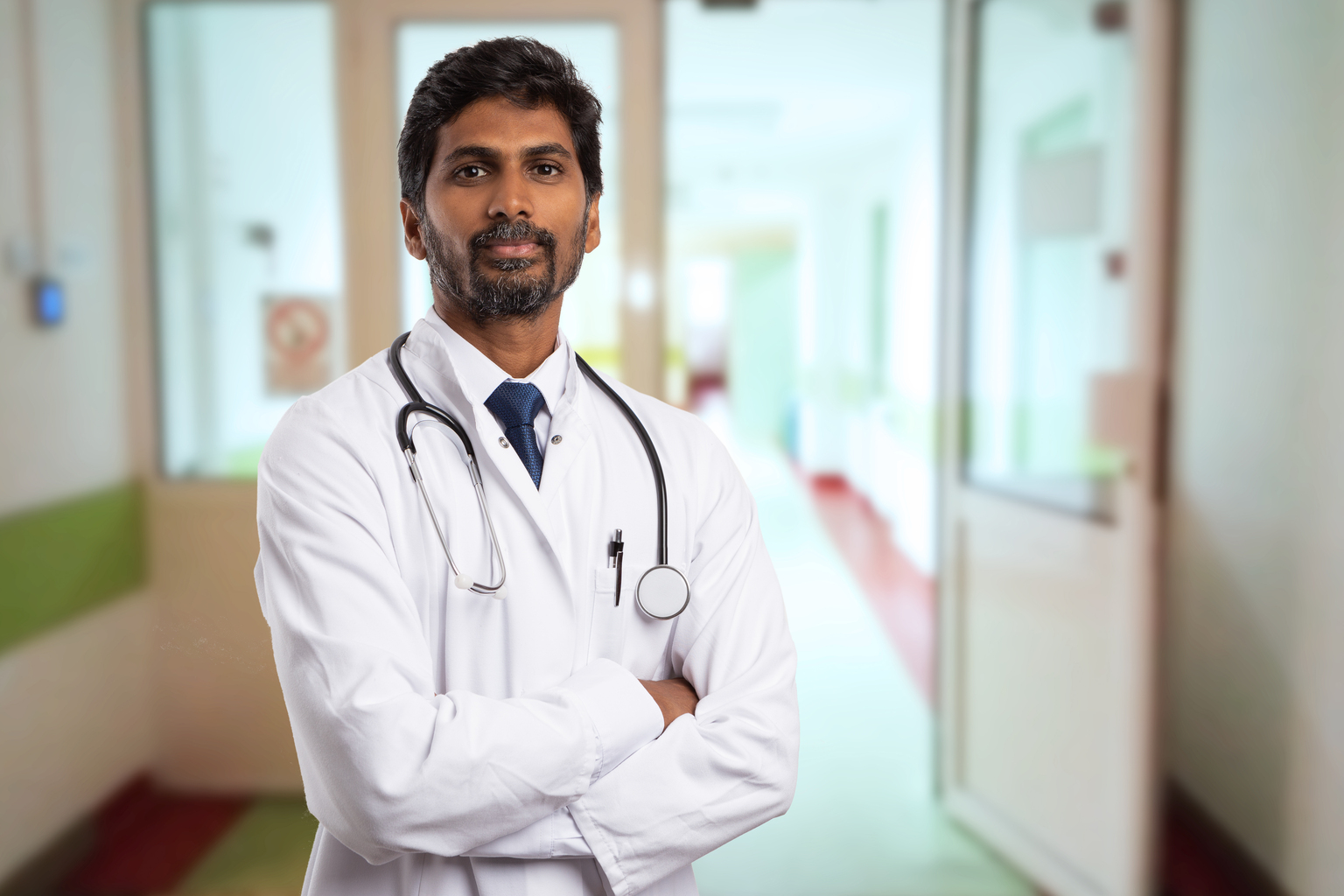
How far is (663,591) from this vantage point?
0.85 metres

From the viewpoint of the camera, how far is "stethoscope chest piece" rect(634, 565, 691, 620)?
0.84m

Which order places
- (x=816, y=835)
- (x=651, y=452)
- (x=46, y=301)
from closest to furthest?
(x=651, y=452) → (x=46, y=301) → (x=816, y=835)

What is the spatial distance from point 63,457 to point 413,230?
1490mm

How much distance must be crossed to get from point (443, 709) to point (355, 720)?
69 millimetres

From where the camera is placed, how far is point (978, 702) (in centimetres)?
214

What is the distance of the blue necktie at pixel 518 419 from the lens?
0.88m

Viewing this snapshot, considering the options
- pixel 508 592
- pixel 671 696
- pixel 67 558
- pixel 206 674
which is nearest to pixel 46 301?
pixel 67 558

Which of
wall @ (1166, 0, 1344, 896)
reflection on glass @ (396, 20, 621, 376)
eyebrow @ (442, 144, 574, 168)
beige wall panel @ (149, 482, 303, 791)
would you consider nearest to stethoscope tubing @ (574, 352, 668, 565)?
eyebrow @ (442, 144, 574, 168)

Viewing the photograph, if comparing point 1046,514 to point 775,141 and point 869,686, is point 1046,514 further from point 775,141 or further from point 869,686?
point 775,141

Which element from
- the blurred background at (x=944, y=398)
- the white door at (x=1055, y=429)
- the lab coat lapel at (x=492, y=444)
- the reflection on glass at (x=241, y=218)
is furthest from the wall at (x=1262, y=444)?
the reflection on glass at (x=241, y=218)

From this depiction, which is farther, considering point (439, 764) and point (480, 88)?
point (480, 88)

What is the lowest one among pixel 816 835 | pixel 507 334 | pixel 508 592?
pixel 816 835

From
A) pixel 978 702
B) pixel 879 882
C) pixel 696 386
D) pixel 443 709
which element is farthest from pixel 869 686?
pixel 696 386

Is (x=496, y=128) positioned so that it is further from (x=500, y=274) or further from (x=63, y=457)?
(x=63, y=457)
